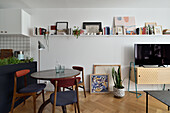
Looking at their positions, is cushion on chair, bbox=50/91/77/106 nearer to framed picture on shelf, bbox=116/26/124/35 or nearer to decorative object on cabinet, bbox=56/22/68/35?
decorative object on cabinet, bbox=56/22/68/35

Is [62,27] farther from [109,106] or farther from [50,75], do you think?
[109,106]

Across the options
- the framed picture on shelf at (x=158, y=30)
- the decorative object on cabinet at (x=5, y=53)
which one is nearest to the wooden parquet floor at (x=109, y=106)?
the decorative object on cabinet at (x=5, y=53)

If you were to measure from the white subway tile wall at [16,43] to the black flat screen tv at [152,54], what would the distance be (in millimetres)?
3405

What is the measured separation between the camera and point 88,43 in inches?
117

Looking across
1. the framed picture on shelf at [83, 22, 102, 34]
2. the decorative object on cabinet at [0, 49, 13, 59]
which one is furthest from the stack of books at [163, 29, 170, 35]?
the decorative object on cabinet at [0, 49, 13, 59]

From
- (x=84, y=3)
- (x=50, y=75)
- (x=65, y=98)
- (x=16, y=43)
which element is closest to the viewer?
(x=65, y=98)

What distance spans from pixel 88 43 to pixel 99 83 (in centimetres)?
132

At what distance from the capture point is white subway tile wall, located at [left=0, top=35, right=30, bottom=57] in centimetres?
290

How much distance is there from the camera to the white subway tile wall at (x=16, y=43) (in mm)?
2904

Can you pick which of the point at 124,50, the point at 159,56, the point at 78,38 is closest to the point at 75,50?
the point at 78,38

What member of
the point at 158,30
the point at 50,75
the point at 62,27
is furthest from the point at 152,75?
the point at 62,27

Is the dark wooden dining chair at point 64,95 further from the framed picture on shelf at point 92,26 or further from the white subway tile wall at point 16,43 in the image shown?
the white subway tile wall at point 16,43

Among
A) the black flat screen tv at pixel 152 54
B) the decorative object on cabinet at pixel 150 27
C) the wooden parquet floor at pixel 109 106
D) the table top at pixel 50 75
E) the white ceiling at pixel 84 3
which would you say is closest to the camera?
the table top at pixel 50 75

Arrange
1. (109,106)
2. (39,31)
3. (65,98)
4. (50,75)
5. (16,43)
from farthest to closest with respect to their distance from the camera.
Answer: (16,43) → (39,31) → (109,106) → (50,75) → (65,98)
